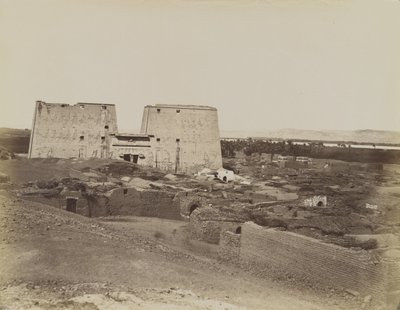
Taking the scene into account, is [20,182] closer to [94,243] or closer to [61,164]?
[61,164]

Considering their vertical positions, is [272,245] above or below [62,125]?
below

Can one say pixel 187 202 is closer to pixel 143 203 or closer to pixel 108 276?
pixel 143 203

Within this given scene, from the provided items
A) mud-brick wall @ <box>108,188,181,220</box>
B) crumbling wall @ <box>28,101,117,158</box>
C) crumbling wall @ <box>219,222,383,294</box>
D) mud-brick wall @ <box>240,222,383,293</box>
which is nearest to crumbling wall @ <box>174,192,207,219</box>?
mud-brick wall @ <box>108,188,181,220</box>

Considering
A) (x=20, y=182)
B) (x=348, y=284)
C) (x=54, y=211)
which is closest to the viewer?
(x=348, y=284)

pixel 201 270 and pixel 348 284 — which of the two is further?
pixel 201 270

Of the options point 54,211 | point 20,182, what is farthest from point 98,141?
point 54,211

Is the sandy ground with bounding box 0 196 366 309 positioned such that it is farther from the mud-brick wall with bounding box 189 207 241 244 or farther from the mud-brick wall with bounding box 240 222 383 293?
the mud-brick wall with bounding box 189 207 241 244

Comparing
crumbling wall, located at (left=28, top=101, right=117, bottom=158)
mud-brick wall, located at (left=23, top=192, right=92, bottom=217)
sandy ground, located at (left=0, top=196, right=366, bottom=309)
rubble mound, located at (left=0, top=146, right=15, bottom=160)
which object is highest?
crumbling wall, located at (left=28, top=101, right=117, bottom=158)
